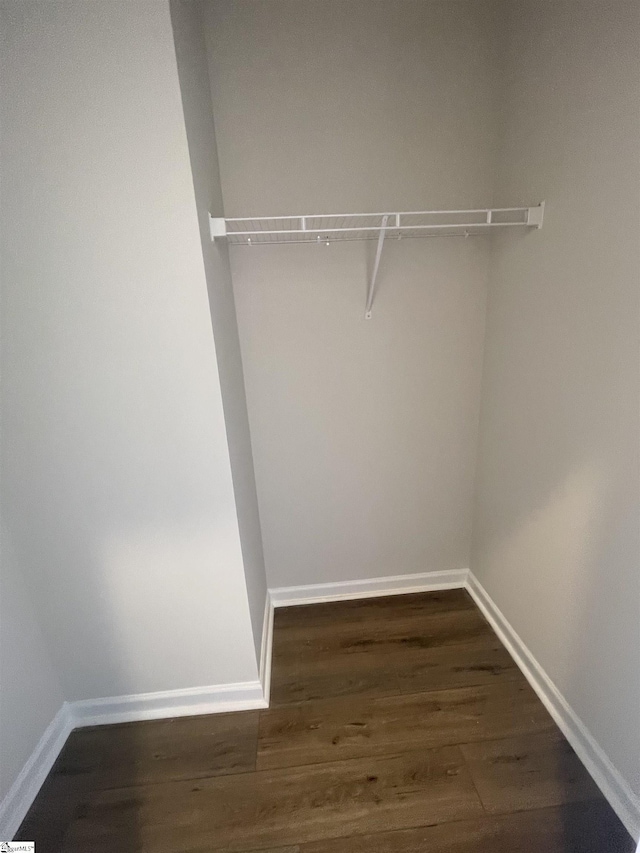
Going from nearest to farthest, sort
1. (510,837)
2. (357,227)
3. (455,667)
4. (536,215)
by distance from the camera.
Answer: (510,837)
(536,215)
(357,227)
(455,667)

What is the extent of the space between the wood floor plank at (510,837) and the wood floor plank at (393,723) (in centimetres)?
24

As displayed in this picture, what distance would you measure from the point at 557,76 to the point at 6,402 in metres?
1.96

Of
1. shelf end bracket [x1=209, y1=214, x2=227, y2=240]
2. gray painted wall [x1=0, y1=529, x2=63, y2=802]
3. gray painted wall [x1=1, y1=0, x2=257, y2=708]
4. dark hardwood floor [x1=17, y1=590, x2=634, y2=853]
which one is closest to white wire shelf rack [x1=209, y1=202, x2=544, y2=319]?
shelf end bracket [x1=209, y1=214, x2=227, y2=240]

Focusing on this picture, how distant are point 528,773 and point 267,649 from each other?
104cm

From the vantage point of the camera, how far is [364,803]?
52.8 inches

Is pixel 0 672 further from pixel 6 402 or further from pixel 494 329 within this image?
pixel 494 329

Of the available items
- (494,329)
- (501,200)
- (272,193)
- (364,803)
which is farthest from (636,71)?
(364,803)

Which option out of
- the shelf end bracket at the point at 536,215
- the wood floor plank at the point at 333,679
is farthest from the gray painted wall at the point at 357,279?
the wood floor plank at the point at 333,679

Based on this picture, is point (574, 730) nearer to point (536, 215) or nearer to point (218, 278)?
point (536, 215)

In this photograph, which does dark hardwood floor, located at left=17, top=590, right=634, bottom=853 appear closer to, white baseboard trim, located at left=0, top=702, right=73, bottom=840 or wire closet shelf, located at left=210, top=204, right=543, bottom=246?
white baseboard trim, located at left=0, top=702, right=73, bottom=840

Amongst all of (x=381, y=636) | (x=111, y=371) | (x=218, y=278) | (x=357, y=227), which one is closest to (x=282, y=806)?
(x=381, y=636)

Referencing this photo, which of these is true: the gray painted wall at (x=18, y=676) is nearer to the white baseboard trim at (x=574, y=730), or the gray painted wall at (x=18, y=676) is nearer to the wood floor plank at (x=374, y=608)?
the wood floor plank at (x=374, y=608)

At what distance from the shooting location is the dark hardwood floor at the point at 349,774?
4.18 feet

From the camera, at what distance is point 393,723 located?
158cm
